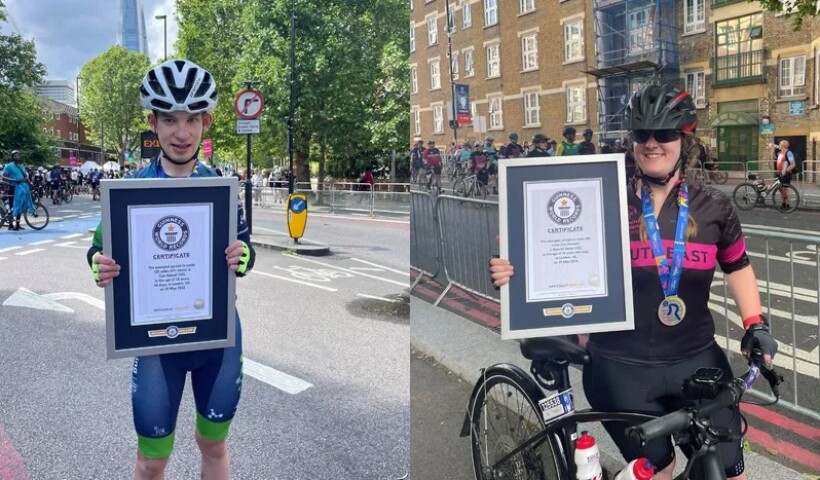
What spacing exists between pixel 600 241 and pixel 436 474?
0.95m

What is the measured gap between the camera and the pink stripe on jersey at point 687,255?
134 cm

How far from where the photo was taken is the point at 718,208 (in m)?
1.32

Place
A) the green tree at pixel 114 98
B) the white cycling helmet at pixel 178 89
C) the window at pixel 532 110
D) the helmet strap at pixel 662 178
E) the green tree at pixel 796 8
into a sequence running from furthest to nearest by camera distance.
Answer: the green tree at pixel 114 98
the white cycling helmet at pixel 178 89
the window at pixel 532 110
the helmet strap at pixel 662 178
the green tree at pixel 796 8

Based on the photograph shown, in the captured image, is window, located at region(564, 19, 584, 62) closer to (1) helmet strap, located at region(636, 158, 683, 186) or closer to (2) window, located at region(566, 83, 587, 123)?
(2) window, located at region(566, 83, 587, 123)

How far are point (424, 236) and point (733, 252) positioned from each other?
0.74m

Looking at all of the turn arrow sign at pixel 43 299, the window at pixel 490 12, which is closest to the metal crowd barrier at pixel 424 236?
the window at pixel 490 12

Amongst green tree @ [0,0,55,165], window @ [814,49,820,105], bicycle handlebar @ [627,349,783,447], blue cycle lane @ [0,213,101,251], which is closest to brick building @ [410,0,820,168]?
window @ [814,49,820,105]

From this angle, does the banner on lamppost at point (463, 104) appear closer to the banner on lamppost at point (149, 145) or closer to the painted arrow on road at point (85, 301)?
the banner on lamppost at point (149, 145)

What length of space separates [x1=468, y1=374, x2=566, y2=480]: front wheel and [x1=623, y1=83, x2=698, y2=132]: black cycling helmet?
76 cm

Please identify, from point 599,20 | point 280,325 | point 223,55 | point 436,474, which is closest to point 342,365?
point 280,325

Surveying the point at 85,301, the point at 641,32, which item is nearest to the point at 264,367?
the point at 85,301

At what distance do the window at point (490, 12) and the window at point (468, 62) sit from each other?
69mm

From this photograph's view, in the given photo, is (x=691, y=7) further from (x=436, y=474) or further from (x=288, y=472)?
(x=288, y=472)

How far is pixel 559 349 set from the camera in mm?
1547
